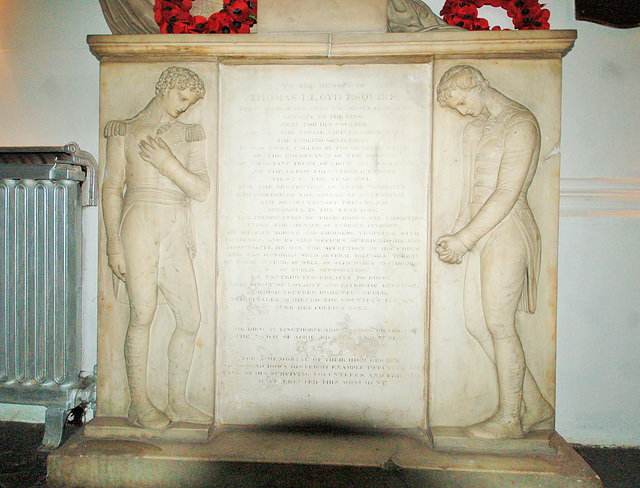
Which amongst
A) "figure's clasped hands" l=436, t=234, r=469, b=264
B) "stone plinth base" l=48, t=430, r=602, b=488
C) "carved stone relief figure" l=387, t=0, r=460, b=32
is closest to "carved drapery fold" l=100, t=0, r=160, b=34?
"carved stone relief figure" l=387, t=0, r=460, b=32

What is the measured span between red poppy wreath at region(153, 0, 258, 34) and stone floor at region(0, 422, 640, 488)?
109 inches

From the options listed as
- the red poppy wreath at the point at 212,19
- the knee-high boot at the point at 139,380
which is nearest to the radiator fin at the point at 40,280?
the knee-high boot at the point at 139,380

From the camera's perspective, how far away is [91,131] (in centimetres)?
339

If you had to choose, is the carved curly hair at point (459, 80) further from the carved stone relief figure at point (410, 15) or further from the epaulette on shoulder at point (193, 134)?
the epaulette on shoulder at point (193, 134)

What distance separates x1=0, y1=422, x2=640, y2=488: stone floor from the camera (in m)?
2.38

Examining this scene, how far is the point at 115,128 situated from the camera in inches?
103

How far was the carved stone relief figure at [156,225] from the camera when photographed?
260 centimetres

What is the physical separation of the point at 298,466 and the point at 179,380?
91 cm

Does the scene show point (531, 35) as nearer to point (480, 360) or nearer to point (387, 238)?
point (387, 238)

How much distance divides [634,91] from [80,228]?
4.28 m

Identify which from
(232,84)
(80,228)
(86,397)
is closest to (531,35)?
(232,84)

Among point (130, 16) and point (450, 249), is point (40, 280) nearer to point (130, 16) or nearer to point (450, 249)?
point (130, 16)

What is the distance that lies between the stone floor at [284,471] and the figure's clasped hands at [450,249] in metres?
1.27

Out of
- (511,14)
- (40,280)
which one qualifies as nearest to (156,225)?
(40,280)
